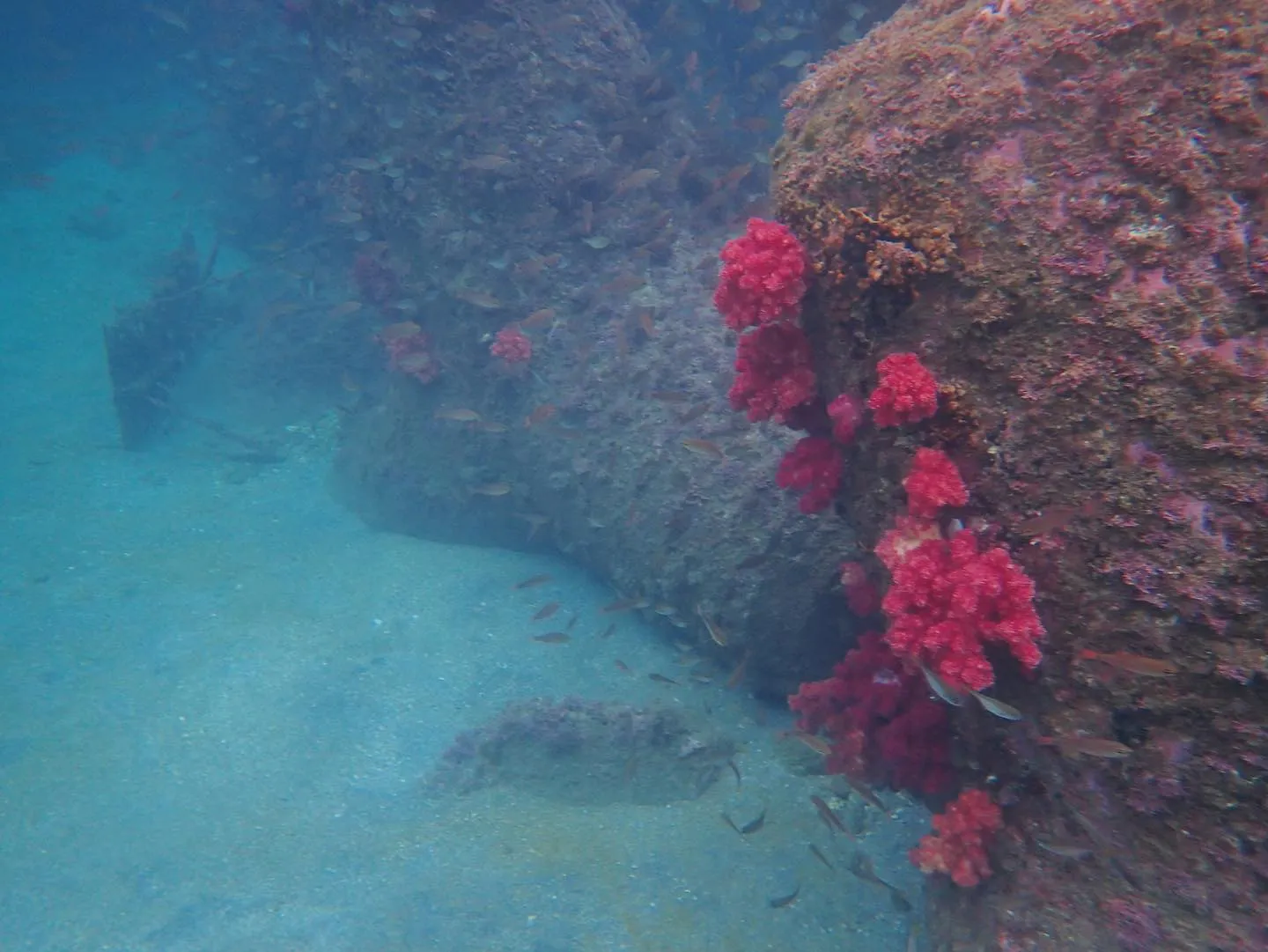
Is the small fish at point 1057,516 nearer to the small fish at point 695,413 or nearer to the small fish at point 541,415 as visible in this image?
the small fish at point 695,413

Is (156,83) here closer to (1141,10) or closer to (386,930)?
(386,930)

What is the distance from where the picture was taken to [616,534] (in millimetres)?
8781

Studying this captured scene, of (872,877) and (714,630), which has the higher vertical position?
(714,630)

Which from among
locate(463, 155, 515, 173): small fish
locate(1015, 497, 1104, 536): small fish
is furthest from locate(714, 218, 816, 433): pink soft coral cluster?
locate(463, 155, 515, 173): small fish

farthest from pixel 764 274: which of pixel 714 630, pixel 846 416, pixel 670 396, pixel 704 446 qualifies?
pixel 670 396

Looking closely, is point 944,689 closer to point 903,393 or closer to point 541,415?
point 903,393

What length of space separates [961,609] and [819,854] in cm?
324

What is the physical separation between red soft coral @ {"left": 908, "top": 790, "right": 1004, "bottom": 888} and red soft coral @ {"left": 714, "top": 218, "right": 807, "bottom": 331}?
285 cm

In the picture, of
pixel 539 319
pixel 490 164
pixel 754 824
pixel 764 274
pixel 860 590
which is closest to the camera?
pixel 764 274

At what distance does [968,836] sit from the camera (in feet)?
12.4

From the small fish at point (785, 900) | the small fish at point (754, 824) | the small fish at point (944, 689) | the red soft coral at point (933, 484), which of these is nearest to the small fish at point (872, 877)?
the small fish at point (785, 900)

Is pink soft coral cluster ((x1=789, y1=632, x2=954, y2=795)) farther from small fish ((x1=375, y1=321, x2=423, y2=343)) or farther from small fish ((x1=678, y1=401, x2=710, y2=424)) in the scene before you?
small fish ((x1=375, y1=321, x2=423, y2=343))

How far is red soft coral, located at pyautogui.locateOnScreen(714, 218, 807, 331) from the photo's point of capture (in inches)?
148

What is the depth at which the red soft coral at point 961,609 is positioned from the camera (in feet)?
10.2
